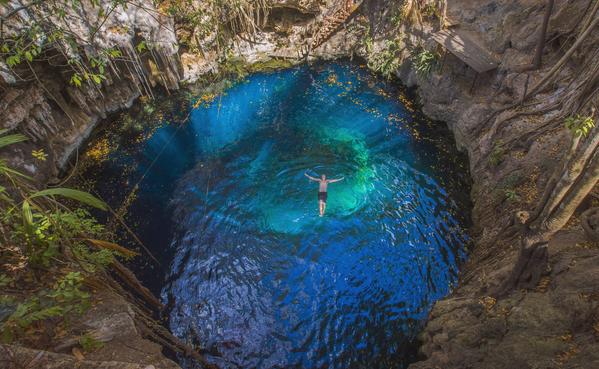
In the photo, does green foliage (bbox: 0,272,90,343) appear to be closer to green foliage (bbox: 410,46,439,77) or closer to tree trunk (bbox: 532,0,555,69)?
tree trunk (bbox: 532,0,555,69)

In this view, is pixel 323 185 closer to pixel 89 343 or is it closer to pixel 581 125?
pixel 581 125

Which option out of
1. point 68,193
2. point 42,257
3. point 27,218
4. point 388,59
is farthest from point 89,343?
point 388,59

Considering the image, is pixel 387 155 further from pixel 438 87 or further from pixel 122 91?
pixel 122 91

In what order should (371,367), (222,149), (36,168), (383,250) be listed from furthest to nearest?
(222,149) → (36,168) → (383,250) → (371,367)

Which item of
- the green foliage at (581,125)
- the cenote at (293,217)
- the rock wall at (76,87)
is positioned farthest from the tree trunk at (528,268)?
the rock wall at (76,87)

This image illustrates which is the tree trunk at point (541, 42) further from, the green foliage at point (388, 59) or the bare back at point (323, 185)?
the bare back at point (323, 185)

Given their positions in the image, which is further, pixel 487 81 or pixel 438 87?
pixel 438 87

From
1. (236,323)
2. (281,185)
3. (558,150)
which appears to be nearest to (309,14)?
(281,185)

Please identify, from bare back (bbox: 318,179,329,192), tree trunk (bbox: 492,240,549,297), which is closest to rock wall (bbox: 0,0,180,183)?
bare back (bbox: 318,179,329,192)
